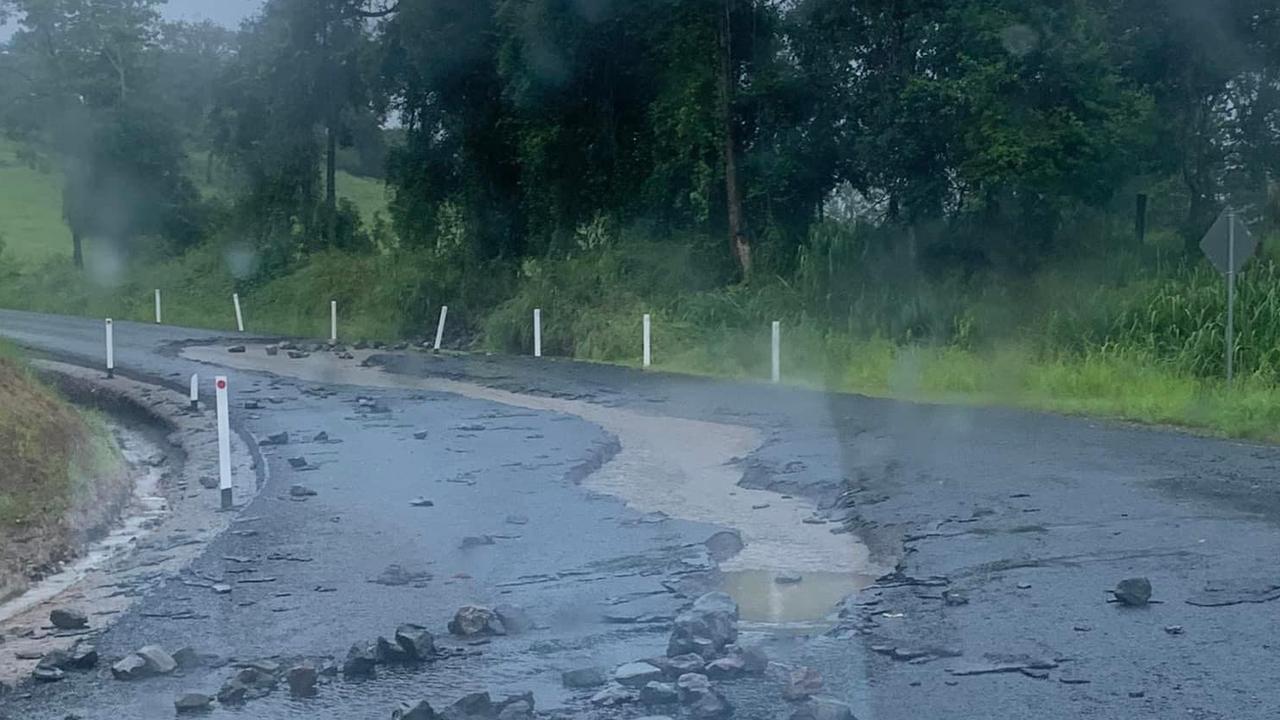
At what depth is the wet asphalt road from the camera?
6.30 metres

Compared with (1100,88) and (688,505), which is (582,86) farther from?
(688,505)

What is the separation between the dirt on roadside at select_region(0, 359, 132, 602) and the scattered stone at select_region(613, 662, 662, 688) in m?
4.97

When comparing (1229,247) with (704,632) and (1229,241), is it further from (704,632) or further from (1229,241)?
(704,632)

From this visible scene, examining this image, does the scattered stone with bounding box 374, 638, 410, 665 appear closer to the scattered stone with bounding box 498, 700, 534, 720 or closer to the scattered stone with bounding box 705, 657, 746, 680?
the scattered stone with bounding box 498, 700, 534, 720

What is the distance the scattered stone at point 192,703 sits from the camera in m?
6.25

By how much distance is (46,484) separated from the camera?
12.0 meters

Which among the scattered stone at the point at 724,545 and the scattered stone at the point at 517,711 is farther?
the scattered stone at the point at 724,545

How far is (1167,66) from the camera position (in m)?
28.0

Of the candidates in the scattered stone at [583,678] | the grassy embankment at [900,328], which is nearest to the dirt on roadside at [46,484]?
the scattered stone at [583,678]

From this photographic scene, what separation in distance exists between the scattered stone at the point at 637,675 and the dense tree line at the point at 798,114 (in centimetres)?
2001

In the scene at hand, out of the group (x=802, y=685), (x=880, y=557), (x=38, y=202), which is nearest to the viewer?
Answer: (x=802, y=685)

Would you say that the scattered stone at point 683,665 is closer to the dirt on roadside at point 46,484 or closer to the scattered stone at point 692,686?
the scattered stone at point 692,686

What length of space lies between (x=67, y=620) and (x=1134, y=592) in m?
5.89

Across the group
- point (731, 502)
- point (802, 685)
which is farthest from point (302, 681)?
point (731, 502)
